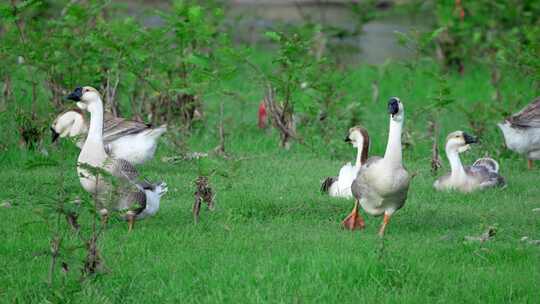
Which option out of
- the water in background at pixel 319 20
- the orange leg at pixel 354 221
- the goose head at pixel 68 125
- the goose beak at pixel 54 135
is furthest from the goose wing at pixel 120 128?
the water in background at pixel 319 20

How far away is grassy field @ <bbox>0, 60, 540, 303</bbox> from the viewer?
21.7 feet

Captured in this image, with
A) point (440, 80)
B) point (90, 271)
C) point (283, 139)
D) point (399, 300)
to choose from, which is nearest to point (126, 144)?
point (283, 139)

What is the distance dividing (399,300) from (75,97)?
3818 millimetres

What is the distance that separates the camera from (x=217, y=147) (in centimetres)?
1114

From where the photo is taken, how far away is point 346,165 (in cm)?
972

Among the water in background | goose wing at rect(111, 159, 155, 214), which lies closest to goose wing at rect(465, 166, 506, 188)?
goose wing at rect(111, 159, 155, 214)

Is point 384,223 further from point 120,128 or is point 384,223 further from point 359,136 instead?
point 120,128

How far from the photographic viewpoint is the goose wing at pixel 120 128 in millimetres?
10406

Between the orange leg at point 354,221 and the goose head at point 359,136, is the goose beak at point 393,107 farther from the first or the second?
the goose head at point 359,136

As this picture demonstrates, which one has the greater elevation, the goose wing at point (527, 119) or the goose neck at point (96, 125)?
the goose neck at point (96, 125)

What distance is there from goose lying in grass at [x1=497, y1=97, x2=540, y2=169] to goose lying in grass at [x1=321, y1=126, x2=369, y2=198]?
6.71ft

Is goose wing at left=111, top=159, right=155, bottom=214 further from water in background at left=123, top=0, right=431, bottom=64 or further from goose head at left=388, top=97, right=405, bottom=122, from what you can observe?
water in background at left=123, top=0, right=431, bottom=64

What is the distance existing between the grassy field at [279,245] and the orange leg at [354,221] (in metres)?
0.09

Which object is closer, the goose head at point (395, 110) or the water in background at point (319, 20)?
the goose head at point (395, 110)
